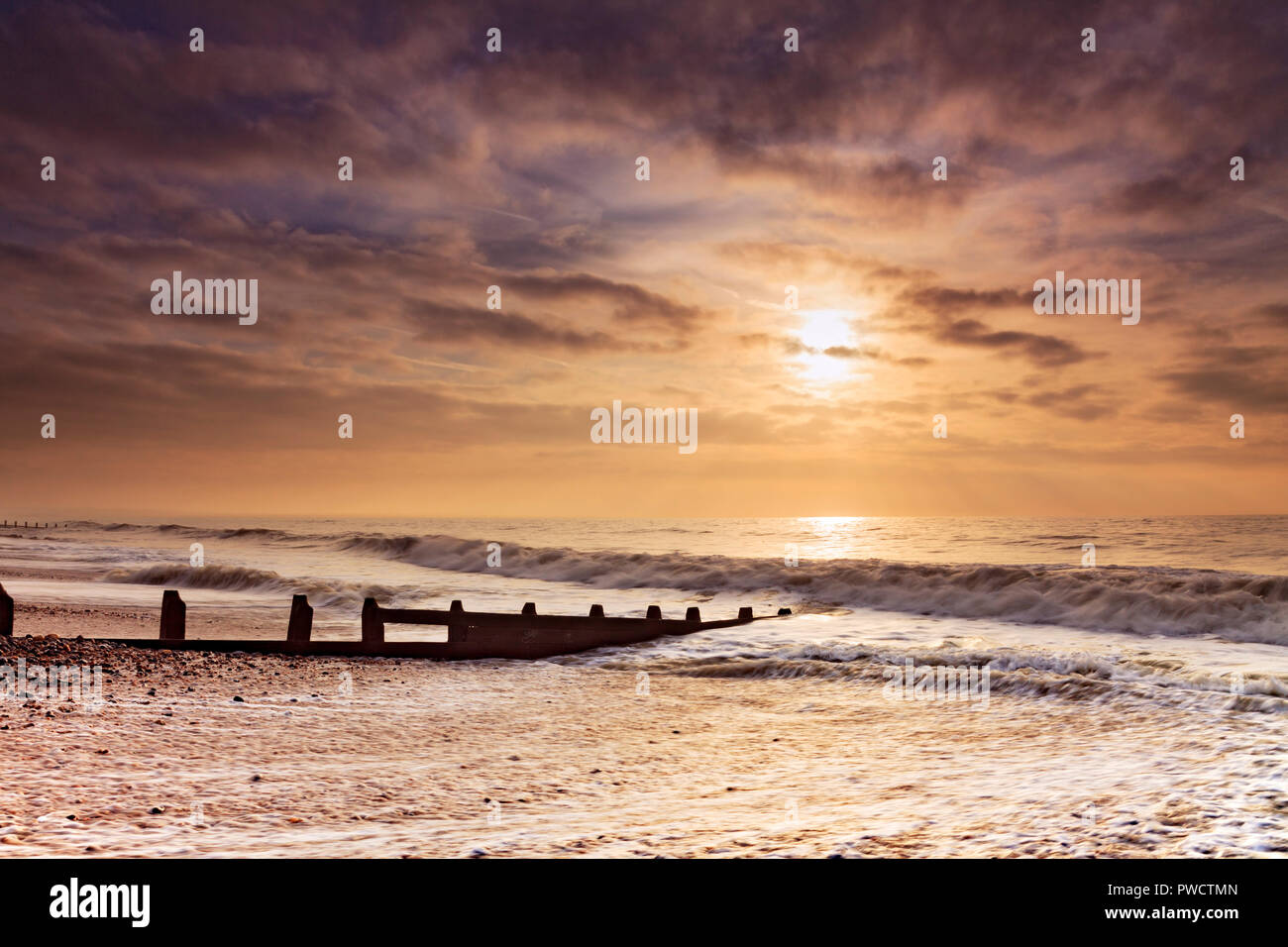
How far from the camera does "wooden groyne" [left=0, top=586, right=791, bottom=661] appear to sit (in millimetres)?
11344

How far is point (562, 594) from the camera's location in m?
30.0

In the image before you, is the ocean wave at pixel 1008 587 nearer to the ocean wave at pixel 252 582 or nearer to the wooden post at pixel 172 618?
the ocean wave at pixel 252 582

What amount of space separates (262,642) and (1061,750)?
32.5 ft

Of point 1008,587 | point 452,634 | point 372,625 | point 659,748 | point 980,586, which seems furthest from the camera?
point 980,586

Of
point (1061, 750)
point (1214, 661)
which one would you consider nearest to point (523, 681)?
point (1061, 750)

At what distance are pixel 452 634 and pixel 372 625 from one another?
3.93 feet

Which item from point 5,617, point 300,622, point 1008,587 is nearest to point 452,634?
point 300,622

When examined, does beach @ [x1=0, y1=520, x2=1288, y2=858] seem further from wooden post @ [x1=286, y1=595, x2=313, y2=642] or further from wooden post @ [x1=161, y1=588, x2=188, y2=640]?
wooden post @ [x1=161, y1=588, x2=188, y2=640]

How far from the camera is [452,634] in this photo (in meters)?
12.4

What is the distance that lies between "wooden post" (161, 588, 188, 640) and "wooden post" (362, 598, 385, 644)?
2521 mm

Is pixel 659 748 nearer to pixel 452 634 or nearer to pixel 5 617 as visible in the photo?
pixel 452 634
